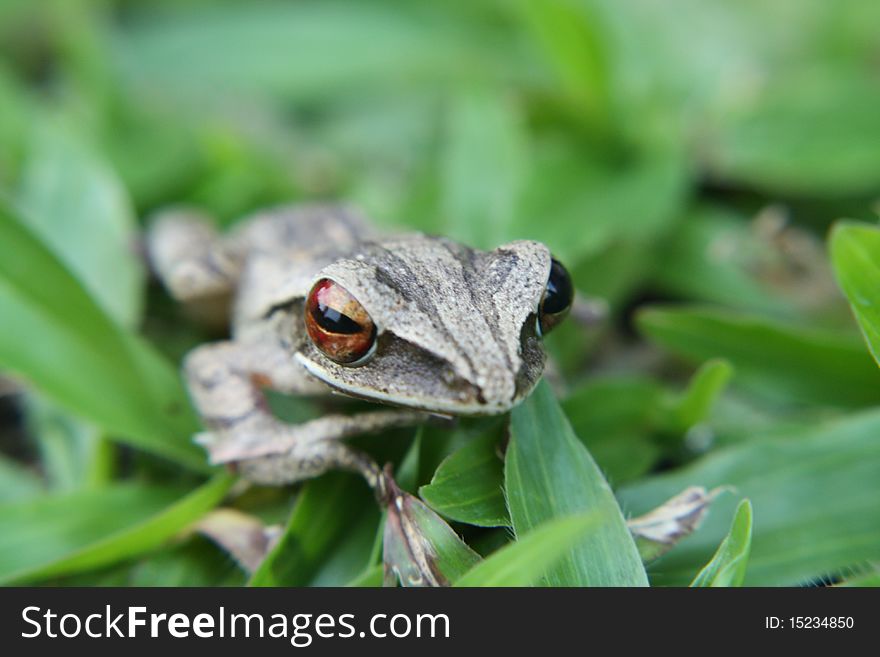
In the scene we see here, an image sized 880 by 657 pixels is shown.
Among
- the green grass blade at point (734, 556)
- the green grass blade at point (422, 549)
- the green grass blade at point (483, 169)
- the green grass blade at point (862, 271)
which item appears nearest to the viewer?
the green grass blade at point (734, 556)

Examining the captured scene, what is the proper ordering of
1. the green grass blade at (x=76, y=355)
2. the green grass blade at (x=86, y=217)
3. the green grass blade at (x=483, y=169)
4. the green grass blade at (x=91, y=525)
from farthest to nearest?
1. the green grass blade at (x=483, y=169)
2. the green grass blade at (x=86, y=217)
3. the green grass blade at (x=76, y=355)
4. the green grass blade at (x=91, y=525)

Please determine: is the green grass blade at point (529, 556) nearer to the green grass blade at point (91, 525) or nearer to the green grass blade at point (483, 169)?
the green grass blade at point (91, 525)

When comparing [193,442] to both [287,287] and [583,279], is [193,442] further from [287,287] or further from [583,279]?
[583,279]

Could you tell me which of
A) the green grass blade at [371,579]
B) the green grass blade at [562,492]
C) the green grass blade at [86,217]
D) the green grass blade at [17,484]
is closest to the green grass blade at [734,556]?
the green grass blade at [562,492]

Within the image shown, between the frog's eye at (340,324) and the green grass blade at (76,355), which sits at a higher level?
the green grass blade at (76,355)

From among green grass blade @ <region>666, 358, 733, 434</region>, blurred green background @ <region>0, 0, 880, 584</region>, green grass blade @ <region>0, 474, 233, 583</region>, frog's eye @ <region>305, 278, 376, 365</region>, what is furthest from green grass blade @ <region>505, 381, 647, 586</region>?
green grass blade @ <region>0, 474, 233, 583</region>

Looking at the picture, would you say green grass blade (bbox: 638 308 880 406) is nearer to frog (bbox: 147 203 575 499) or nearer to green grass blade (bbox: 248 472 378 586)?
frog (bbox: 147 203 575 499)
